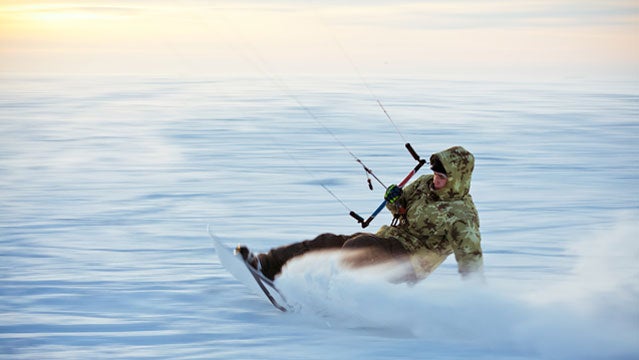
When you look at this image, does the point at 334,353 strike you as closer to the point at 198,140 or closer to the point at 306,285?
the point at 306,285

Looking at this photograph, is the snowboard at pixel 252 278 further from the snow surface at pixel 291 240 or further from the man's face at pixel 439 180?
the man's face at pixel 439 180

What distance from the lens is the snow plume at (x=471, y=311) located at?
209 inches

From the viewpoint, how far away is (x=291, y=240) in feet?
27.5

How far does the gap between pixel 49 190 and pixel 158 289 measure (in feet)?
16.7

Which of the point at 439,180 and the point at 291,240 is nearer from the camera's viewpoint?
the point at 439,180

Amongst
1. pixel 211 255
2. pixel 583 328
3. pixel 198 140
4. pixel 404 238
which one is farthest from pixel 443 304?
pixel 198 140

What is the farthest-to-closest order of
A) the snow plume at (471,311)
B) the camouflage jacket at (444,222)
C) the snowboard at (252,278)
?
the snowboard at (252,278)
the camouflage jacket at (444,222)
the snow plume at (471,311)

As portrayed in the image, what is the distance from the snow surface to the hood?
57 cm

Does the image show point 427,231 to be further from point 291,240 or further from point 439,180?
point 291,240

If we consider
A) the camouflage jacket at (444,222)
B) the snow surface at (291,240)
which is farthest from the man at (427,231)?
the snow surface at (291,240)

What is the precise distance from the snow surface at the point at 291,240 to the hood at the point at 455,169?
575 millimetres

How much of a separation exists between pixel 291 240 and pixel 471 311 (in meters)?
3.02

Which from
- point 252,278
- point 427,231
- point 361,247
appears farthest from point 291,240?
point 427,231

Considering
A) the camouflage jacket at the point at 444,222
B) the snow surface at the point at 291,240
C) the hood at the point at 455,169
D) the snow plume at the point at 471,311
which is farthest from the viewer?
the hood at the point at 455,169
